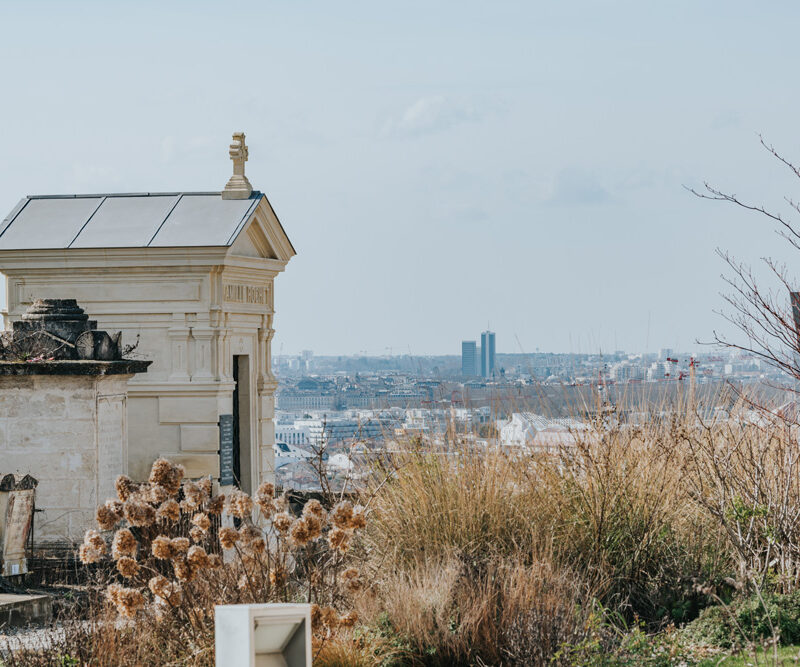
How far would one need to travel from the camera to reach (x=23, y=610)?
8242 millimetres

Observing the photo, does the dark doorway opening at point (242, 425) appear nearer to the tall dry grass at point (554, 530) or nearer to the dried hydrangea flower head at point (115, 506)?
the tall dry grass at point (554, 530)

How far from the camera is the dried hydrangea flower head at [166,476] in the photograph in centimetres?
716

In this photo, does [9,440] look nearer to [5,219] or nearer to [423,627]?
[423,627]

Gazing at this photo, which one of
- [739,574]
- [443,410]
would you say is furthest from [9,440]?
[739,574]

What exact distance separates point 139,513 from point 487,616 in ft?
6.59

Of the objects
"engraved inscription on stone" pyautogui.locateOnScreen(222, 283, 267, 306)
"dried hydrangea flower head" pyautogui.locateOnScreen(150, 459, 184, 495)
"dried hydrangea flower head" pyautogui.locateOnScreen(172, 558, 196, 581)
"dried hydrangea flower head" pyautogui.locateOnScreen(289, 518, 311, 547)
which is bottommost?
"dried hydrangea flower head" pyautogui.locateOnScreen(172, 558, 196, 581)

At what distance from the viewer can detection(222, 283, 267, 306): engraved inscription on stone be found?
14.9 m

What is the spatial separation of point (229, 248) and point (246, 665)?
1029 centimetres

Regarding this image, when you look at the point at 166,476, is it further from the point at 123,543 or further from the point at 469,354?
the point at 469,354

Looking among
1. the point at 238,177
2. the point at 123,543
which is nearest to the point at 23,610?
the point at 123,543

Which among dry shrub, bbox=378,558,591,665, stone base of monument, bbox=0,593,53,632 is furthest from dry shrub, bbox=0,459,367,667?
stone base of monument, bbox=0,593,53,632

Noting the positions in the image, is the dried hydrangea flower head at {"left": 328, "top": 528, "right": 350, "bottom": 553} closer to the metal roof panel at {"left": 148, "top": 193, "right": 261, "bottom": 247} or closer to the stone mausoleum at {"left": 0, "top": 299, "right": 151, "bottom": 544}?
the stone mausoleum at {"left": 0, "top": 299, "right": 151, "bottom": 544}

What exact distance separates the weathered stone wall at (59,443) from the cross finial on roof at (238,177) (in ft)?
18.7

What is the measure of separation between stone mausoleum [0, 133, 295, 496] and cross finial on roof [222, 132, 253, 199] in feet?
0.76
